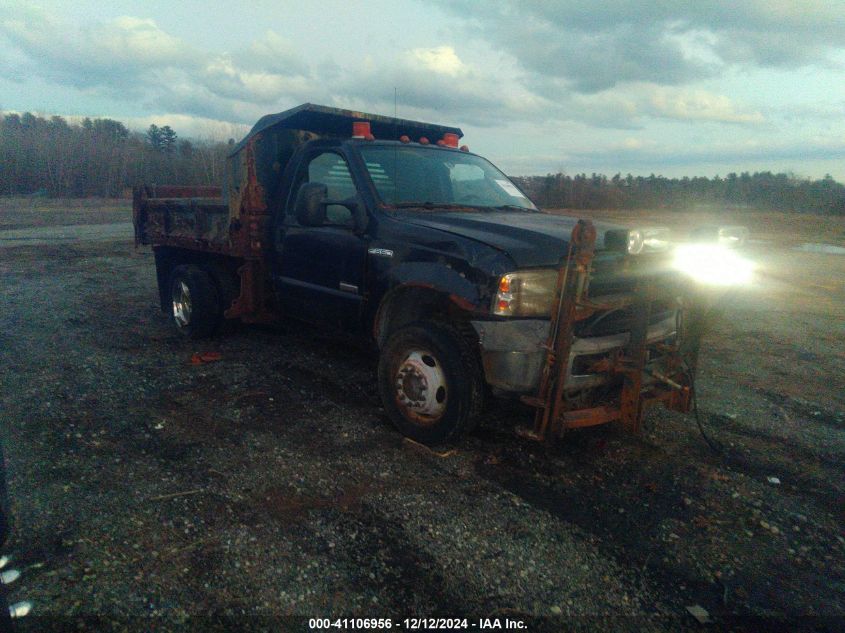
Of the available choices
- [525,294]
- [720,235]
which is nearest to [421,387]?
[525,294]

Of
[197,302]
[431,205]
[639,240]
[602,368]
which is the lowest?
[197,302]

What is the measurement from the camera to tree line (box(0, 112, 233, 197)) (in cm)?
5597

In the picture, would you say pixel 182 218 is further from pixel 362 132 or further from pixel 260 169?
pixel 362 132

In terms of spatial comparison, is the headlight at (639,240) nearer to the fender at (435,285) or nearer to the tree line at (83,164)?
the fender at (435,285)

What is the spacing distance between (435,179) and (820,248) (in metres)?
16.5

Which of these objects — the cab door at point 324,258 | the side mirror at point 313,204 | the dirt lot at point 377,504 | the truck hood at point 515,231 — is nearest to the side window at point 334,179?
the cab door at point 324,258

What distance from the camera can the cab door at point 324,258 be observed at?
4.43 m

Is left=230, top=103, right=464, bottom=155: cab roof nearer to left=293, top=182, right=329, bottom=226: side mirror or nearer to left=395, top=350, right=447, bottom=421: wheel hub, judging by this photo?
left=293, top=182, right=329, bottom=226: side mirror

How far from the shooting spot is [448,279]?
3592 millimetres

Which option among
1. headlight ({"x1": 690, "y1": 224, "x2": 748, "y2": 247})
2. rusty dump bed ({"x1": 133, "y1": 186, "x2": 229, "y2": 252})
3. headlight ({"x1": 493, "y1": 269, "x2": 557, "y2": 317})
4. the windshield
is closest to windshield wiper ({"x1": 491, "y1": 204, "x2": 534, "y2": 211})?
the windshield

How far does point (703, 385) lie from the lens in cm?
522

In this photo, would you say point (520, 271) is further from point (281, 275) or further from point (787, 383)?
point (787, 383)

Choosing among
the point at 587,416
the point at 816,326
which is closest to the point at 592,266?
the point at 587,416

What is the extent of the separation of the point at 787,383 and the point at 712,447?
1982 mm
